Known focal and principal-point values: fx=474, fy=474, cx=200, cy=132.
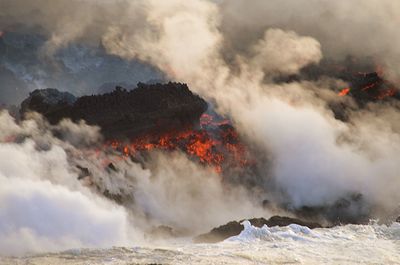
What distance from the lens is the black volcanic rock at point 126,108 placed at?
25.4 m

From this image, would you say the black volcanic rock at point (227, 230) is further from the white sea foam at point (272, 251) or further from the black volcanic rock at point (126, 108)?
the black volcanic rock at point (126, 108)

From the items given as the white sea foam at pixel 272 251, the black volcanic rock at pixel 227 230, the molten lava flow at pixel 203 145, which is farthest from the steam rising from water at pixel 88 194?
the black volcanic rock at pixel 227 230

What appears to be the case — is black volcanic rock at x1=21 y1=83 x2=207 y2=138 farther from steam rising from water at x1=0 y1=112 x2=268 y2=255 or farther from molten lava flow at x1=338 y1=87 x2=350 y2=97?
molten lava flow at x1=338 y1=87 x2=350 y2=97

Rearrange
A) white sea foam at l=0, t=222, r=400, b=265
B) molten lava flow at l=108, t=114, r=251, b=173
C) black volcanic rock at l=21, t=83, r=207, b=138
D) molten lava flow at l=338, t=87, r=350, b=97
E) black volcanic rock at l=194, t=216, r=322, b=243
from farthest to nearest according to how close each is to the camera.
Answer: molten lava flow at l=338, t=87, r=350, b=97 < molten lava flow at l=108, t=114, r=251, b=173 < black volcanic rock at l=21, t=83, r=207, b=138 < black volcanic rock at l=194, t=216, r=322, b=243 < white sea foam at l=0, t=222, r=400, b=265

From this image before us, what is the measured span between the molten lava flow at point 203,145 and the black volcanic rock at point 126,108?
1.81 feet

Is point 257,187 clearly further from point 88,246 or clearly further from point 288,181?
point 88,246

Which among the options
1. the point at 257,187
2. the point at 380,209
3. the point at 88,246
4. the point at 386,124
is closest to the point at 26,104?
the point at 257,187

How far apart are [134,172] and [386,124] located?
17.6 meters

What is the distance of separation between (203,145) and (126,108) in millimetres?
5502

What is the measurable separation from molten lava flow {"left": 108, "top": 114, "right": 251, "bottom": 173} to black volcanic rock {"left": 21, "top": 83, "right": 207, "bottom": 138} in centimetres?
55

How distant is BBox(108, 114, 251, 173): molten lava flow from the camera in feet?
85.6

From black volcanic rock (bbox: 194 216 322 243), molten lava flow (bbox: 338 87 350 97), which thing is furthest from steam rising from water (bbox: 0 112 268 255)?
molten lava flow (bbox: 338 87 350 97)

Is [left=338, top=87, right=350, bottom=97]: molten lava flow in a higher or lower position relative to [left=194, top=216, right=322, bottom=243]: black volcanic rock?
higher

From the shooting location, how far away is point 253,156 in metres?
30.1
